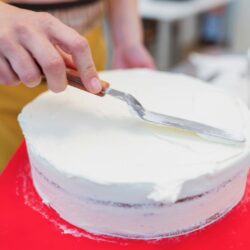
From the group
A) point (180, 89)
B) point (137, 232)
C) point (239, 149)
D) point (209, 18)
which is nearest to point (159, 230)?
point (137, 232)

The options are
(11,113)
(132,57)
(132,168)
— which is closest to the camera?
(132,168)

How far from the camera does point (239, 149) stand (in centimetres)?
59

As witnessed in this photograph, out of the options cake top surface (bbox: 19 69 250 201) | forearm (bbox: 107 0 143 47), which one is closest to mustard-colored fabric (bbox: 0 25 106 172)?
cake top surface (bbox: 19 69 250 201)

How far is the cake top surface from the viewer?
1.76ft

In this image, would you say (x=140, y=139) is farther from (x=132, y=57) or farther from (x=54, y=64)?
(x=132, y=57)

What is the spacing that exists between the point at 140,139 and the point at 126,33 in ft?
1.91

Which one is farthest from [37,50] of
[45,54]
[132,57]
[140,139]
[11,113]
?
[132,57]

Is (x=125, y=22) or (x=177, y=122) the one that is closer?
(x=177, y=122)

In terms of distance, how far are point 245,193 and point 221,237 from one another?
110mm

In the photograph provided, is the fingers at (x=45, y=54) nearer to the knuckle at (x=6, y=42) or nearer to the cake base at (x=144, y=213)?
the knuckle at (x=6, y=42)

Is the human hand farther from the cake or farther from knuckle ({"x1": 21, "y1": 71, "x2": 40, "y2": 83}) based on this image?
knuckle ({"x1": 21, "y1": 71, "x2": 40, "y2": 83})

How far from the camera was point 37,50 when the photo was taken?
0.55 metres

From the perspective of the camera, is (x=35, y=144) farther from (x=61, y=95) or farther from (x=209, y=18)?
(x=209, y=18)

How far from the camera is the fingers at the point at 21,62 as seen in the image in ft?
1.81
